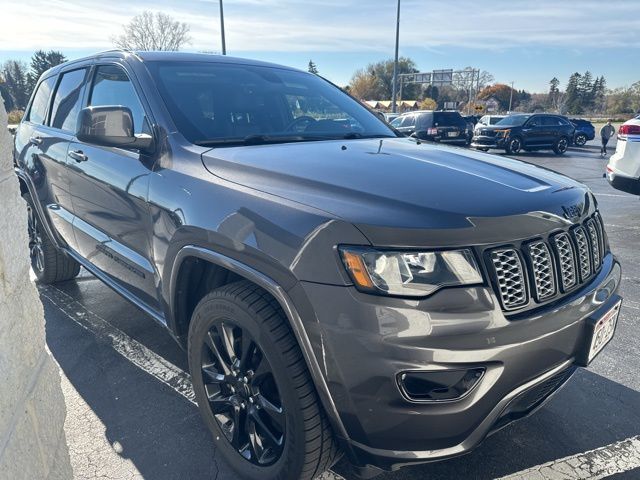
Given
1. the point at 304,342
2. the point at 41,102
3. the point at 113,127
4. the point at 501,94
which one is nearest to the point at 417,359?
the point at 304,342

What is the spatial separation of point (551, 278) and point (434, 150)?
102cm

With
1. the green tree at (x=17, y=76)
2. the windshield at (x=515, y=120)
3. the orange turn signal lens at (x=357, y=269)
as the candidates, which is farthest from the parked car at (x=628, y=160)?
the green tree at (x=17, y=76)

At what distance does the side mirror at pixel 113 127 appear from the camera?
2.39m

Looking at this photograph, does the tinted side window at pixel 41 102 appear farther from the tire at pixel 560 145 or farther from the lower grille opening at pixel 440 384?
the tire at pixel 560 145

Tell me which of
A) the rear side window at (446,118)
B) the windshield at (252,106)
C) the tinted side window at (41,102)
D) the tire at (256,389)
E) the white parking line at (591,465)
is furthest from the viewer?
the rear side window at (446,118)

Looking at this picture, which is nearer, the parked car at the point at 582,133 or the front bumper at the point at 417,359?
the front bumper at the point at 417,359

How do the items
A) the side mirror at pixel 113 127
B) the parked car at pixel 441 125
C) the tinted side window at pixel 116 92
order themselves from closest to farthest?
the side mirror at pixel 113 127 < the tinted side window at pixel 116 92 < the parked car at pixel 441 125

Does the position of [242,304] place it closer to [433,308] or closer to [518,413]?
[433,308]

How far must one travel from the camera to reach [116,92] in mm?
3010

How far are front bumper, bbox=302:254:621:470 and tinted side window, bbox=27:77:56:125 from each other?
11.9ft

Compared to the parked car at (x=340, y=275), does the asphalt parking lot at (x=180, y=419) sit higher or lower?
lower

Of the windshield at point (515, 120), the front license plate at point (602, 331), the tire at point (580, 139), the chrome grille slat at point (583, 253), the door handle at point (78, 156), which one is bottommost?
the tire at point (580, 139)

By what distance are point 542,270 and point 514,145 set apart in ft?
62.9

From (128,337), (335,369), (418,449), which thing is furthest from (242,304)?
(128,337)
